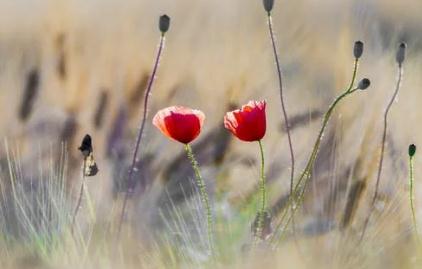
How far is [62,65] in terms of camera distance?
676 mm

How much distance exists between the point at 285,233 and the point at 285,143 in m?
0.07

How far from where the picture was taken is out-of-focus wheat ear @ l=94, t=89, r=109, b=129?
0.66 m

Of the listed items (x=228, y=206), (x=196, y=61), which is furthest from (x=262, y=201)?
(x=196, y=61)

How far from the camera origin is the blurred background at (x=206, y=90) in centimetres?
67

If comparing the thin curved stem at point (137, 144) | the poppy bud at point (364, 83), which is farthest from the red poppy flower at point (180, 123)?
the poppy bud at point (364, 83)

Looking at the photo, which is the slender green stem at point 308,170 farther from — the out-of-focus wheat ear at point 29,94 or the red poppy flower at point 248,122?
the out-of-focus wheat ear at point 29,94

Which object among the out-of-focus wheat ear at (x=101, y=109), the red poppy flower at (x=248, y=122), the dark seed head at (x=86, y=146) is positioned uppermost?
the out-of-focus wheat ear at (x=101, y=109)

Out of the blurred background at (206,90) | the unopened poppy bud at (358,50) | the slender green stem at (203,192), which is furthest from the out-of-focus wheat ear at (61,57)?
the unopened poppy bud at (358,50)

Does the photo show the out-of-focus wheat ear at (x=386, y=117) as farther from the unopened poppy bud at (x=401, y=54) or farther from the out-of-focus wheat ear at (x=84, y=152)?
the out-of-focus wheat ear at (x=84, y=152)

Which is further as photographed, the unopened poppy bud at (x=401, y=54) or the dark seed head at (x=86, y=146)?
the unopened poppy bud at (x=401, y=54)

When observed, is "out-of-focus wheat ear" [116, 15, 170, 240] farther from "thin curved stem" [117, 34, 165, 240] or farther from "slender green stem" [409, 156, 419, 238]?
"slender green stem" [409, 156, 419, 238]

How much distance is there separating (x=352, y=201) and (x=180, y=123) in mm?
141

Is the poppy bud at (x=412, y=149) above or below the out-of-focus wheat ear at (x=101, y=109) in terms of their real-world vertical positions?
below

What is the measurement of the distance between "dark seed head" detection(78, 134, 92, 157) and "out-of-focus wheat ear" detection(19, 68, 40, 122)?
5cm
